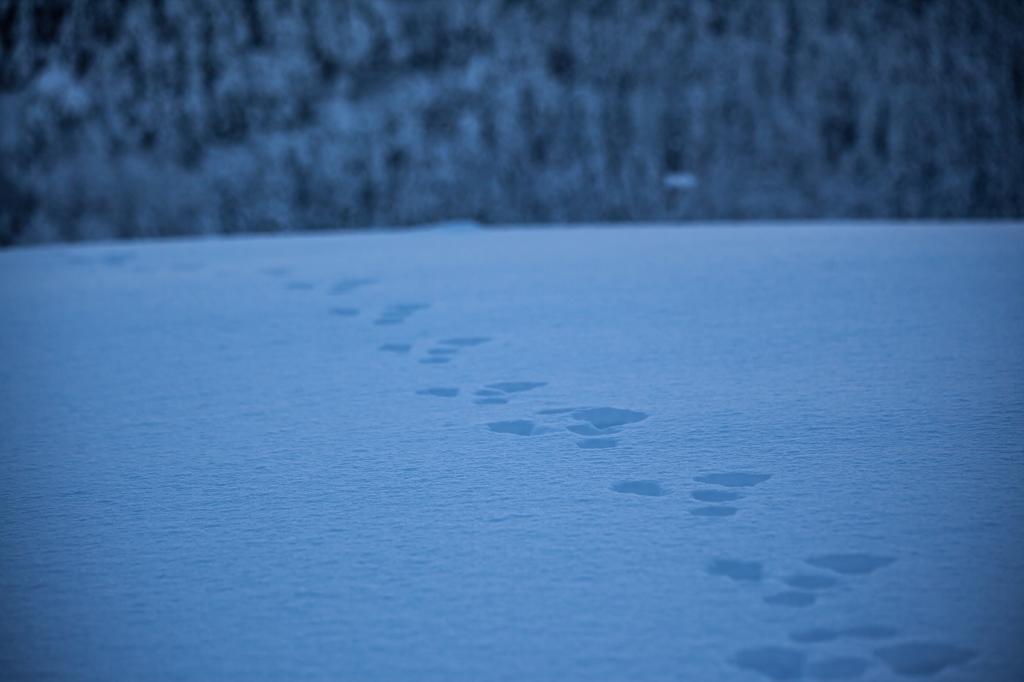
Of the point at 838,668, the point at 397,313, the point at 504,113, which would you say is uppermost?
the point at 504,113

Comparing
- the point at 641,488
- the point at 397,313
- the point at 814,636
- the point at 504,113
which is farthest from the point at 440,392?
the point at 504,113

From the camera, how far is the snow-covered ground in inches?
24.0

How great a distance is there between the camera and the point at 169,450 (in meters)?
1.04

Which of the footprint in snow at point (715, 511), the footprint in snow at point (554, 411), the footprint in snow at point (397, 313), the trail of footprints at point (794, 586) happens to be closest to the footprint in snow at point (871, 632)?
the trail of footprints at point (794, 586)

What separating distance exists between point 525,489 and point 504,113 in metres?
3.06

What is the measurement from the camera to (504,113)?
3.71 m

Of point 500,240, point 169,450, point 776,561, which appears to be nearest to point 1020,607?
point 776,561

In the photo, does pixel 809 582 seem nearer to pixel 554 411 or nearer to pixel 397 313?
pixel 554 411

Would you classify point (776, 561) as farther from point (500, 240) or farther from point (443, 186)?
point (443, 186)

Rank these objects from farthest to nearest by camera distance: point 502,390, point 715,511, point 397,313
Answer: point 397,313 → point 502,390 → point 715,511

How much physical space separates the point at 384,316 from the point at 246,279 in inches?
27.4

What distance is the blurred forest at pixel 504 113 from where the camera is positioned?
364 cm

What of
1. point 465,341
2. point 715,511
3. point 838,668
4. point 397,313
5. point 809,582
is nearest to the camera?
point 838,668

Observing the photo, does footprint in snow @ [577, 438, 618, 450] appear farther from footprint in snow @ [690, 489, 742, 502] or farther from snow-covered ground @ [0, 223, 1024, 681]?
footprint in snow @ [690, 489, 742, 502]
